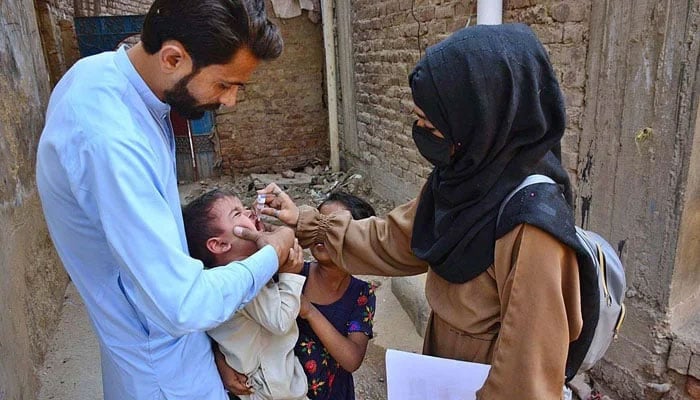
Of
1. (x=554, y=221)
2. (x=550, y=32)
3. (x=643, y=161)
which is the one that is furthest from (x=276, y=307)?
(x=550, y=32)

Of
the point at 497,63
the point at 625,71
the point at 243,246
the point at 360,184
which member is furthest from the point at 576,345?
the point at 360,184

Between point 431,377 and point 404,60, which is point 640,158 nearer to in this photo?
point 431,377

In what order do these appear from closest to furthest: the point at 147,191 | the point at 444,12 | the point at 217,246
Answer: the point at 147,191 → the point at 217,246 → the point at 444,12

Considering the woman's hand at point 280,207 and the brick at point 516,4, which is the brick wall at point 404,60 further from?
the woman's hand at point 280,207

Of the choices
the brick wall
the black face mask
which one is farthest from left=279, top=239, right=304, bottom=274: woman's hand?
the brick wall

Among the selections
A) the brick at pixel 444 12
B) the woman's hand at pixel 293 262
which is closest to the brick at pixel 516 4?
the brick at pixel 444 12

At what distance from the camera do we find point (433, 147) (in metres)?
1.23

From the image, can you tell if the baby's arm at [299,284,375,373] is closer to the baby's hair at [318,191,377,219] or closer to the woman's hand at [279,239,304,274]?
the woman's hand at [279,239,304,274]

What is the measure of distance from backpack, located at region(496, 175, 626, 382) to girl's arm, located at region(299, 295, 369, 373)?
2.08 feet

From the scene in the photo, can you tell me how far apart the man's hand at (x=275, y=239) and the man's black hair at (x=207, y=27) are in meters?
0.47

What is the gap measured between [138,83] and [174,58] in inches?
3.7

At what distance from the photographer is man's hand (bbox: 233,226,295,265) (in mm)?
1327

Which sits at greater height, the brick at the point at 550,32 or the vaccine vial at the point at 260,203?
the brick at the point at 550,32

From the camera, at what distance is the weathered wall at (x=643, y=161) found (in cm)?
206
